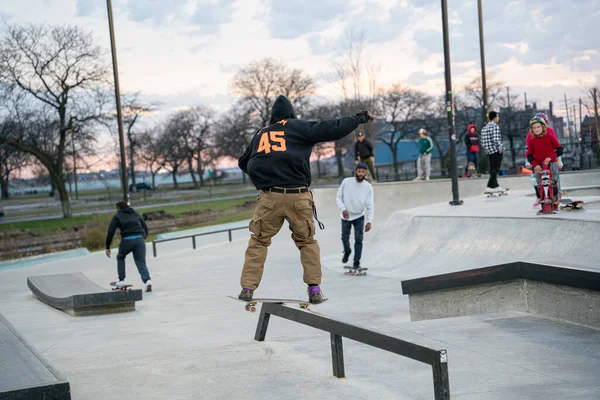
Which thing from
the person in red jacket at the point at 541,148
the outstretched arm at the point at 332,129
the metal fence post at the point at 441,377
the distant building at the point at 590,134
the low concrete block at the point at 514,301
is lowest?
the low concrete block at the point at 514,301

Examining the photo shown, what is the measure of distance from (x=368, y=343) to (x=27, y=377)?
2.16 m

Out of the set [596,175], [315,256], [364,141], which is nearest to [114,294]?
[315,256]

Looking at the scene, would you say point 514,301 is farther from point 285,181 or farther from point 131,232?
point 131,232

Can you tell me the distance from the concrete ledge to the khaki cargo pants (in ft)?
7.11

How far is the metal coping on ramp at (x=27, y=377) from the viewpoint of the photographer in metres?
3.56

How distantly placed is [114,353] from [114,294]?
3.57m

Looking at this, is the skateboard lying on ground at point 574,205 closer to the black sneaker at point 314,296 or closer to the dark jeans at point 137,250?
the black sneaker at point 314,296

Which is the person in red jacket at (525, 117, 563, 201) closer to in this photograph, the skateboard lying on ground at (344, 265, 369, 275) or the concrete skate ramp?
the concrete skate ramp

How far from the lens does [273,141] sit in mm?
5805

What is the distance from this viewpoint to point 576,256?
8.96 metres

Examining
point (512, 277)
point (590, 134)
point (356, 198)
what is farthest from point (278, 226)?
point (590, 134)

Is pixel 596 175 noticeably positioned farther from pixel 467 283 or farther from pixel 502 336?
pixel 502 336

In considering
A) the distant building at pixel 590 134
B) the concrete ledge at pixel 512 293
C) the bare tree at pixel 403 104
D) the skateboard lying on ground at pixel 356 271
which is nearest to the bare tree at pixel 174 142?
the bare tree at pixel 403 104

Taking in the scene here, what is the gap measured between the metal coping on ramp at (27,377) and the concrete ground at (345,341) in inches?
24.7
